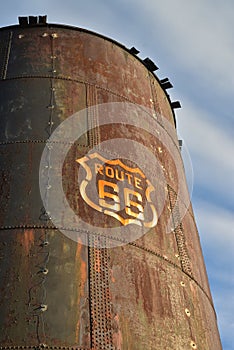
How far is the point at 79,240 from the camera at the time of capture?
5.74 meters

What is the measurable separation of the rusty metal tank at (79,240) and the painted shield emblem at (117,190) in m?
0.05

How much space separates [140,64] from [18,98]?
3358 mm

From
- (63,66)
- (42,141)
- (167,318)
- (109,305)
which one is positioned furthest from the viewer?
(63,66)

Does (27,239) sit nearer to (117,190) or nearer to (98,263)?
(98,263)

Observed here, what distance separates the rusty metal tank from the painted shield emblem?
Result: 0.17ft

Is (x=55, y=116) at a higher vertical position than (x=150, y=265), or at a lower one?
higher

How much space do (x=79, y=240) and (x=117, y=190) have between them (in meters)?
1.15

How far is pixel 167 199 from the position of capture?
24.6 feet

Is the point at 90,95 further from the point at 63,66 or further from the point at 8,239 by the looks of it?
the point at 8,239

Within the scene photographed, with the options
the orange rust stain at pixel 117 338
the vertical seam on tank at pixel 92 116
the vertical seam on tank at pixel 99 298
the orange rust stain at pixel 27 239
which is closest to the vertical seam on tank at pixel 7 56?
the vertical seam on tank at pixel 92 116

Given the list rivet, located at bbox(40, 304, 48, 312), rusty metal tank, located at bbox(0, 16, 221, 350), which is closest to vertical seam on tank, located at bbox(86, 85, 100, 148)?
rusty metal tank, located at bbox(0, 16, 221, 350)

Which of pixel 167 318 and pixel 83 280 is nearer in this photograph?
pixel 83 280

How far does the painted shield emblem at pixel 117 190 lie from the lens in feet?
20.6

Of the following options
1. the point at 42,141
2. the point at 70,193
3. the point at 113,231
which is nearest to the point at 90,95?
the point at 42,141
